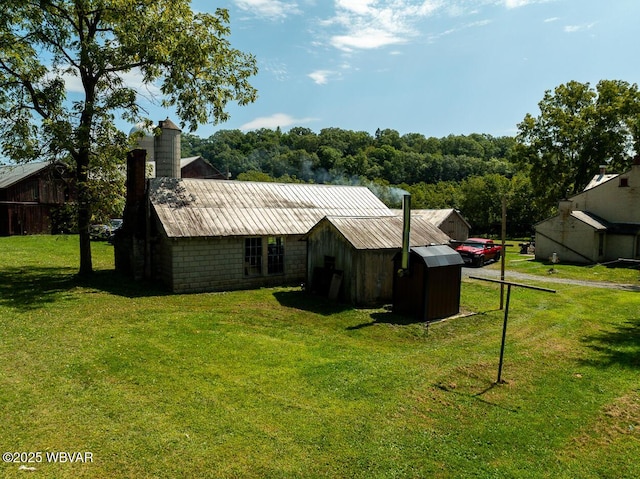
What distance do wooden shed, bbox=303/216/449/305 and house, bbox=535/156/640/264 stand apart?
19.8m

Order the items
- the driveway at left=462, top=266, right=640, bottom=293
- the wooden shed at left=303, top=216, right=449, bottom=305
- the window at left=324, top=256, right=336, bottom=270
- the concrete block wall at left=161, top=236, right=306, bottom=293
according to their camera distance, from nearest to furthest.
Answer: the wooden shed at left=303, top=216, right=449, bottom=305, the window at left=324, top=256, right=336, bottom=270, the concrete block wall at left=161, top=236, right=306, bottom=293, the driveway at left=462, top=266, right=640, bottom=293

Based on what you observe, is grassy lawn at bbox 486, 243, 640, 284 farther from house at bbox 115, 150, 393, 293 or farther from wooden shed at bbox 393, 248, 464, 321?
house at bbox 115, 150, 393, 293

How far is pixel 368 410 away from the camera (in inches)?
295

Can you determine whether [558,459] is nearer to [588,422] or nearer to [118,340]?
[588,422]

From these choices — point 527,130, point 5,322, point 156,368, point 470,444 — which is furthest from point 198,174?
point 470,444

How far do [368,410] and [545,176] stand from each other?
45166 millimetres

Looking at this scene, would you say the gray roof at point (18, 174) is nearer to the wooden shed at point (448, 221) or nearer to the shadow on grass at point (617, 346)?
the wooden shed at point (448, 221)

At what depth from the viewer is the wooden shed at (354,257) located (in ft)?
51.0

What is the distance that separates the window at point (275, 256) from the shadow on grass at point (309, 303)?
224 centimetres

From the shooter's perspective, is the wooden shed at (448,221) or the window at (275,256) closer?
the window at (275,256)

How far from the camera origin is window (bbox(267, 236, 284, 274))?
790 inches

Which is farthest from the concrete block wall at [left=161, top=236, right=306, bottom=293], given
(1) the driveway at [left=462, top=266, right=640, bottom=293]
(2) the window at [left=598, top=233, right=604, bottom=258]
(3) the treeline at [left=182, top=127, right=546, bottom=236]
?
(3) the treeline at [left=182, top=127, right=546, bottom=236]

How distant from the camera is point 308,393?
8.07 meters

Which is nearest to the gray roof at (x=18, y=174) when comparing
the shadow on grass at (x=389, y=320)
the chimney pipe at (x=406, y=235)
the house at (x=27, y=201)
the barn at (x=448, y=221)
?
the house at (x=27, y=201)
